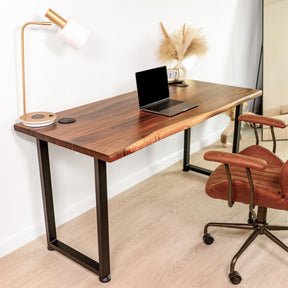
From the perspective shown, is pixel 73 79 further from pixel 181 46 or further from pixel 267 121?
pixel 267 121

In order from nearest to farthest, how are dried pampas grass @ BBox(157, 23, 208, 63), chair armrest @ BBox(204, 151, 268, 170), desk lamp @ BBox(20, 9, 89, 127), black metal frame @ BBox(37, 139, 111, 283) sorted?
1. chair armrest @ BBox(204, 151, 268, 170)
2. black metal frame @ BBox(37, 139, 111, 283)
3. desk lamp @ BBox(20, 9, 89, 127)
4. dried pampas grass @ BBox(157, 23, 208, 63)

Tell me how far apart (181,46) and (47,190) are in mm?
1338

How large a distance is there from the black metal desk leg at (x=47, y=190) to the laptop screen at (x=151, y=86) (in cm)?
62

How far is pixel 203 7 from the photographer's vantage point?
131 inches

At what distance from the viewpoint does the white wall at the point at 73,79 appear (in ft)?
7.09

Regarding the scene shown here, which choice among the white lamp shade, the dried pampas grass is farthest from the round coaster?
the dried pampas grass

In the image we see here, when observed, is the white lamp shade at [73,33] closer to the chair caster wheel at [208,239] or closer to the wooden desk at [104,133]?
the wooden desk at [104,133]

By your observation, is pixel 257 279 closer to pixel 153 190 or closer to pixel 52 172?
pixel 153 190

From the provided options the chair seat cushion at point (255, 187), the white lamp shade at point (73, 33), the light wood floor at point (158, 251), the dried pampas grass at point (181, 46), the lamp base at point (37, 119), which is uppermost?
the white lamp shade at point (73, 33)

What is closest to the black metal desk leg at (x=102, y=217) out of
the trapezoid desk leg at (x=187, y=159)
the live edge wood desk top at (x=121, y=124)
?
the live edge wood desk top at (x=121, y=124)

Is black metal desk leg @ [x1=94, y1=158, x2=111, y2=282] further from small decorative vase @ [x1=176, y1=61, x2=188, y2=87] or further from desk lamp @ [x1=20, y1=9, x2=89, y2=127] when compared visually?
small decorative vase @ [x1=176, y1=61, x2=188, y2=87]

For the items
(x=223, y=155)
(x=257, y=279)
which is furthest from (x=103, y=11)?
(x=257, y=279)

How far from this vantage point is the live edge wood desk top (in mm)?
1879

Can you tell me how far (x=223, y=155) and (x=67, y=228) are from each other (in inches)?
47.2
